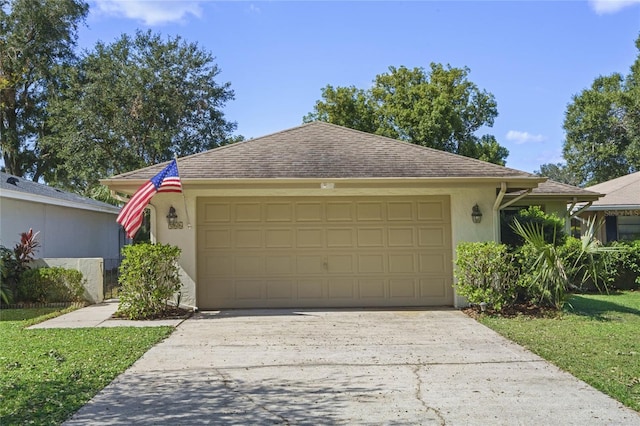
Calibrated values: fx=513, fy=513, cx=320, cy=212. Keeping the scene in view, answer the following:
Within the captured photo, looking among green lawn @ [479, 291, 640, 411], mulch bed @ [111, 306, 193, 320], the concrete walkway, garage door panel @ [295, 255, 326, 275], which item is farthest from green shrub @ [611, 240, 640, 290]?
the concrete walkway

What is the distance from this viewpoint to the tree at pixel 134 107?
70.5 feet

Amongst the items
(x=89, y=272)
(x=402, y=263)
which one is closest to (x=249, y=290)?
(x=402, y=263)

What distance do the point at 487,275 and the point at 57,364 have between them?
6762 millimetres

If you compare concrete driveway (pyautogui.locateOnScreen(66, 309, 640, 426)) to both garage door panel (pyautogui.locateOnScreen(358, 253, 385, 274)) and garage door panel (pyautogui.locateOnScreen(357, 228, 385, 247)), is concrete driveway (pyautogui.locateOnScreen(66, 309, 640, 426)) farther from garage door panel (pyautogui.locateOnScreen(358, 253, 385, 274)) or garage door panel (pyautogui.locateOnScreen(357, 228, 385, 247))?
garage door panel (pyautogui.locateOnScreen(357, 228, 385, 247))

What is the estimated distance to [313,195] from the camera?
10219 mm

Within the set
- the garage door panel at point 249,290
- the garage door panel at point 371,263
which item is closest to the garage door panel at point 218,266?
the garage door panel at point 249,290

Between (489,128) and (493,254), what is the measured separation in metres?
22.2

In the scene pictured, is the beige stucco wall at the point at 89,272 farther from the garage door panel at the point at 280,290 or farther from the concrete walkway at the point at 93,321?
the garage door panel at the point at 280,290

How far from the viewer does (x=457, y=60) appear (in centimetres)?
2803

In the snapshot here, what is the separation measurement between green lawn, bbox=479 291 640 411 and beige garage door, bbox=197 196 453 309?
1.80 m

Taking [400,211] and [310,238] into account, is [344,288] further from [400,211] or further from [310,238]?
[400,211]

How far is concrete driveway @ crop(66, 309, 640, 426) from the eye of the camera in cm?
427

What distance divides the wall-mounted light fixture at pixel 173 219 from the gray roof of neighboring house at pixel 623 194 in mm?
12919

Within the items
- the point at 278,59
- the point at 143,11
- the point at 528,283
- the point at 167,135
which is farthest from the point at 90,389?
the point at 167,135
